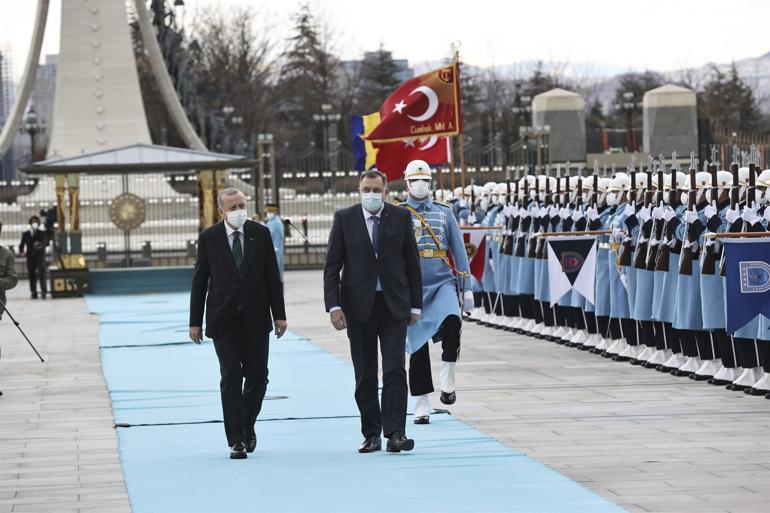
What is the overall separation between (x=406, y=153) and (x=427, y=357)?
12576mm

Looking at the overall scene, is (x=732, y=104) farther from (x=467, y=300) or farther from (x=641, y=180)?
(x=467, y=300)

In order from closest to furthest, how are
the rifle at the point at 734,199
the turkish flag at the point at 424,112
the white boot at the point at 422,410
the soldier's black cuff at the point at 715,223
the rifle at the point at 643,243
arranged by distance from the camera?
the white boot at the point at 422,410, the rifle at the point at 734,199, the soldier's black cuff at the point at 715,223, the rifle at the point at 643,243, the turkish flag at the point at 424,112

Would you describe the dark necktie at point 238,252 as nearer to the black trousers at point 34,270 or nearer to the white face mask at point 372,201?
the white face mask at point 372,201

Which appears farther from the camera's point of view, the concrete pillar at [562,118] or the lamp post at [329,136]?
the concrete pillar at [562,118]

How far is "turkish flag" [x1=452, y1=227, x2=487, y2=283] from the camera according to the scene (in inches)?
883

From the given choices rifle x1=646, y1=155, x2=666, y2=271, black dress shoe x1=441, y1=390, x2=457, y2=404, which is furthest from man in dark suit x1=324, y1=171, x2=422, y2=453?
rifle x1=646, y1=155, x2=666, y2=271

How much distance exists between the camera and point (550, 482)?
30.9 feet

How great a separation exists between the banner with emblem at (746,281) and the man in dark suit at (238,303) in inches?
171

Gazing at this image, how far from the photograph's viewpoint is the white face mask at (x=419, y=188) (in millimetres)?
12383

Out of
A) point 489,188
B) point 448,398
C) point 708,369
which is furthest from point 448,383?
point 489,188

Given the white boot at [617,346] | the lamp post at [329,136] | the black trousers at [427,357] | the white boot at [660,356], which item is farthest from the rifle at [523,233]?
the lamp post at [329,136]

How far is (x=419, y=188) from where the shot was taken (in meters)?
12.4

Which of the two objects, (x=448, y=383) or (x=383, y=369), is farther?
(x=448, y=383)

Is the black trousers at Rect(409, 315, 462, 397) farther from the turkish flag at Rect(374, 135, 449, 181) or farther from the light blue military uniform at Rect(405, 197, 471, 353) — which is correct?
the turkish flag at Rect(374, 135, 449, 181)
